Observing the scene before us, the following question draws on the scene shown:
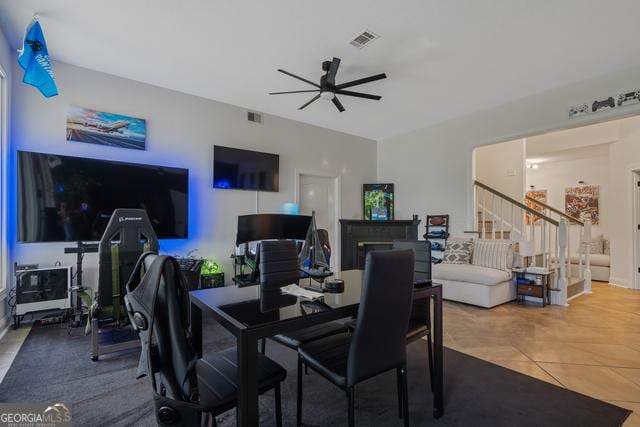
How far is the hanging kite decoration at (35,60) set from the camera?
2.52 m

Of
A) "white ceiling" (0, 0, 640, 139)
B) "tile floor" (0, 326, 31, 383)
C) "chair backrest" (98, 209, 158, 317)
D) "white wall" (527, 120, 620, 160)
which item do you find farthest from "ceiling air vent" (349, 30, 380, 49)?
"white wall" (527, 120, 620, 160)

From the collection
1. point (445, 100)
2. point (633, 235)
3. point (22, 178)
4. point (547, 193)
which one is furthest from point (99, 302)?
point (547, 193)

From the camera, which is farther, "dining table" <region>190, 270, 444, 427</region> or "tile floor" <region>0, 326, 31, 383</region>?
"tile floor" <region>0, 326, 31, 383</region>

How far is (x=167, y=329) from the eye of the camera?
96 centimetres

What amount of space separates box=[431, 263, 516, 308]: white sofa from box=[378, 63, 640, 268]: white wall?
96 centimetres

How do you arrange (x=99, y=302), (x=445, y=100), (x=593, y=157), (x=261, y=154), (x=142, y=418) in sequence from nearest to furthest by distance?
(x=142, y=418)
(x=99, y=302)
(x=445, y=100)
(x=261, y=154)
(x=593, y=157)

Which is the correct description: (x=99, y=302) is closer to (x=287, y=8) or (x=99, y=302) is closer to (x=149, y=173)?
(x=149, y=173)

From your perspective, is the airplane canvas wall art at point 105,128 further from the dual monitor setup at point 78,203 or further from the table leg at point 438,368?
the table leg at point 438,368

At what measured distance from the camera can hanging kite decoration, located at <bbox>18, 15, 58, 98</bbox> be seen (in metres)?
2.52

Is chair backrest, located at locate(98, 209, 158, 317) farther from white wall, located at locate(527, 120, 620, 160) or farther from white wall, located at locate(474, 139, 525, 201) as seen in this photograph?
white wall, located at locate(527, 120, 620, 160)

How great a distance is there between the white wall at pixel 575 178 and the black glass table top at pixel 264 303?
25.0 feet

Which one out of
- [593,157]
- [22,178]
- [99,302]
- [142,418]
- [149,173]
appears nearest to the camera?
[142,418]

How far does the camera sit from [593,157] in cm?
711

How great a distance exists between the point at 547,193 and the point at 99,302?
31.8 feet
